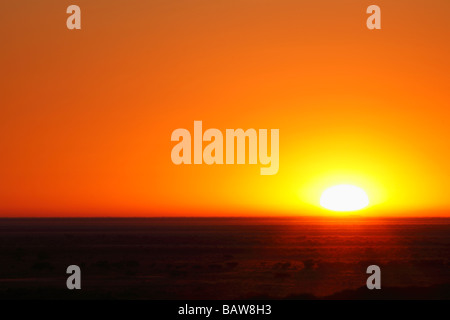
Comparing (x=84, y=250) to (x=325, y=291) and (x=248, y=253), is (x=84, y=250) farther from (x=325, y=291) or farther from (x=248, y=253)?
(x=325, y=291)

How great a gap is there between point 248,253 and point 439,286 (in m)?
22.7

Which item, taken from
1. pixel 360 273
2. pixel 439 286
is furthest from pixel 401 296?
pixel 360 273

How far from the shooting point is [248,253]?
51.1 metres

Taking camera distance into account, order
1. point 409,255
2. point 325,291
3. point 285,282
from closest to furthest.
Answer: point 325,291 → point 285,282 → point 409,255

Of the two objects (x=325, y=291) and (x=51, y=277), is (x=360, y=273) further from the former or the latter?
(x=51, y=277)

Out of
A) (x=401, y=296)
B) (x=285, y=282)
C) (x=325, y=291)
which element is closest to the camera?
(x=401, y=296)
